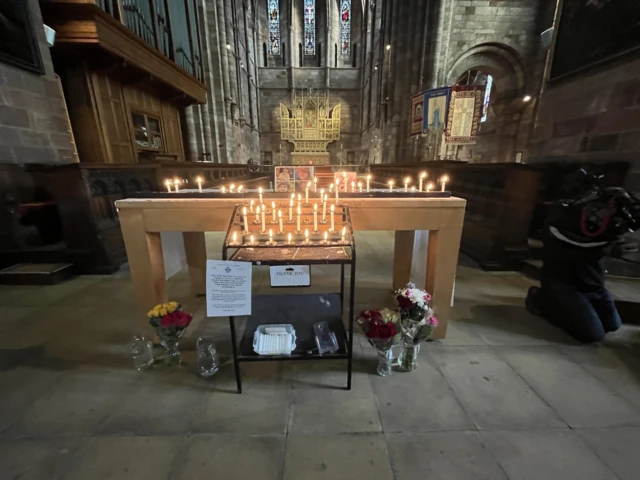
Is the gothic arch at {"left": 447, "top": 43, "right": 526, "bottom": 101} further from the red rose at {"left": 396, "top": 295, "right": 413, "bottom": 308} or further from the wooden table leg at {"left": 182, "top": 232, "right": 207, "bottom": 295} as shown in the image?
the red rose at {"left": 396, "top": 295, "right": 413, "bottom": 308}

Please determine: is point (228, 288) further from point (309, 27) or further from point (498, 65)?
point (309, 27)

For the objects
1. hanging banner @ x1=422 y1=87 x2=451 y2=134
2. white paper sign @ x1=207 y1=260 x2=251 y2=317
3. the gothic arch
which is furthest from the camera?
the gothic arch

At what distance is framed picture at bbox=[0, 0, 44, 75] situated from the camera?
3.90 metres

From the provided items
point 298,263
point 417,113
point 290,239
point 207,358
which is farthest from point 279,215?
point 417,113

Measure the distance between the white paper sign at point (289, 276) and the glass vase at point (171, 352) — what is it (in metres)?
1.00

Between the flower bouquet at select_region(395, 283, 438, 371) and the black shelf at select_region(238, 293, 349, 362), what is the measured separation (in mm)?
440

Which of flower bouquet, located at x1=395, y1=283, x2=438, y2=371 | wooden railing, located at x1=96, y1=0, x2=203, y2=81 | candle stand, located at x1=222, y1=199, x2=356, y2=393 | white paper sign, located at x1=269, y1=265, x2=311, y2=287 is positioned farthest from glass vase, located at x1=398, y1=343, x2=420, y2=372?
wooden railing, located at x1=96, y1=0, x2=203, y2=81

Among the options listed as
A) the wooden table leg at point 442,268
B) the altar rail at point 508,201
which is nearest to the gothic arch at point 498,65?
the altar rail at point 508,201

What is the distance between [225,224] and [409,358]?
1.66m

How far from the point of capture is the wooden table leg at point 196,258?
10.2ft

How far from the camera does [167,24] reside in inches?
324

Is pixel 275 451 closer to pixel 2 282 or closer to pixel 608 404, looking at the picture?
pixel 608 404

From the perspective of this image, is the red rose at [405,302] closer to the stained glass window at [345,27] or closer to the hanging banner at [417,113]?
the hanging banner at [417,113]

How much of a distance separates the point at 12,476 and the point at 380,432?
69.5 inches
